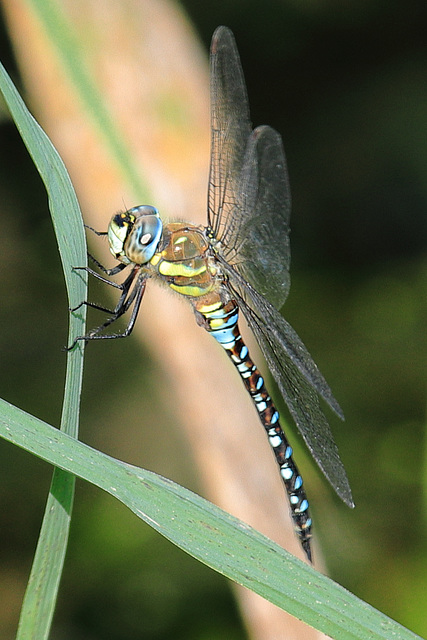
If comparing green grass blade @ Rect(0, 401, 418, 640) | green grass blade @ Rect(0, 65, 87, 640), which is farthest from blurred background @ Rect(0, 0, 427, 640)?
green grass blade @ Rect(0, 401, 418, 640)

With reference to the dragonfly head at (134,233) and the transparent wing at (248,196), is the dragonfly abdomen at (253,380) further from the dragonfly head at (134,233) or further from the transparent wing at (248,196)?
the dragonfly head at (134,233)

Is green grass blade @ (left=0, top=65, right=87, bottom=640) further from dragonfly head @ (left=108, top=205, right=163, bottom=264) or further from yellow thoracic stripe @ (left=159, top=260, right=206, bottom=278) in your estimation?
yellow thoracic stripe @ (left=159, top=260, right=206, bottom=278)

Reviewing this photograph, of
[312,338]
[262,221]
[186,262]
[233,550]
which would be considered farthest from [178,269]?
[312,338]

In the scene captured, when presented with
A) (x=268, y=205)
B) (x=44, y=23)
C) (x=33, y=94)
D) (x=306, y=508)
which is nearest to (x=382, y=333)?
(x=268, y=205)

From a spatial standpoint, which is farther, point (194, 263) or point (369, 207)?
point (369, 207)

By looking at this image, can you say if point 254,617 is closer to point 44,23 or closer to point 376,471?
point 376,471

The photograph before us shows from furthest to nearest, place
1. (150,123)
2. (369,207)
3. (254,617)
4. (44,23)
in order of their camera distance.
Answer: (369,207)
(254,617)
(150,123)
(44,23)

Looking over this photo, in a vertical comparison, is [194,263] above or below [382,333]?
above

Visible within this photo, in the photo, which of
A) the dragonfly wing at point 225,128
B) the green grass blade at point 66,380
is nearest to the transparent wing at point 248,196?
the dragonfly wing at point 225,128
